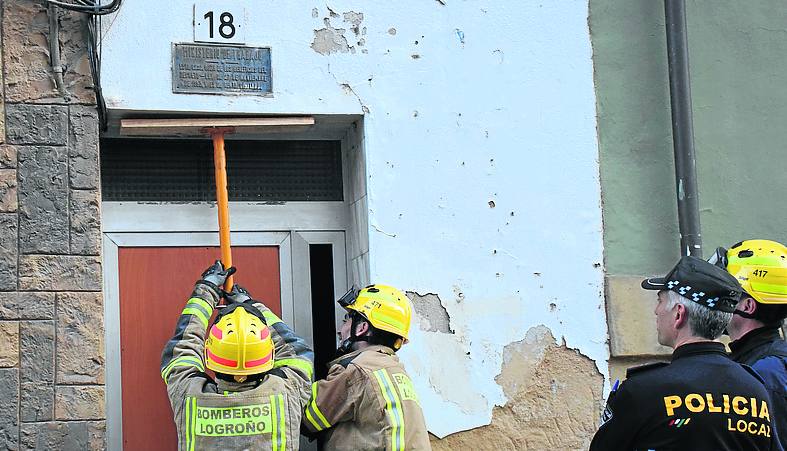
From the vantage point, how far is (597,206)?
21.3 feet

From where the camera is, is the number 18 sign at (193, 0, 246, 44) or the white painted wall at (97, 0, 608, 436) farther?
the white painted wall at (97, 0, 608, 436)

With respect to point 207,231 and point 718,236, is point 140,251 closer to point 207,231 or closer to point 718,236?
point 207,231

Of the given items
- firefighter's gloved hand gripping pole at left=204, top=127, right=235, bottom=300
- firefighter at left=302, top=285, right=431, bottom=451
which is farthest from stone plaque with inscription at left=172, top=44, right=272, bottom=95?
firefighter at left=302, top=285, right=431, bottom=451

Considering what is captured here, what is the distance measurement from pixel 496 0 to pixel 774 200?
2.12m

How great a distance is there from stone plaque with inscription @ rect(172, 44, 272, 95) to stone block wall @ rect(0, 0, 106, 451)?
0.48m

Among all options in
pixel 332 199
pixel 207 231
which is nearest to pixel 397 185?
pixel 332 199

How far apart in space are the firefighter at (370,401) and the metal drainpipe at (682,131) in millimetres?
1977

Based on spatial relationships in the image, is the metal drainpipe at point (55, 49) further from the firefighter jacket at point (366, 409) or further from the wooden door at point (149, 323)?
the firefighter jacket at point (366, 409)

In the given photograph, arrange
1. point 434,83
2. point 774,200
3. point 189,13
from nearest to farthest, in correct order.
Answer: point 189,13, point 434,83, point 774,200

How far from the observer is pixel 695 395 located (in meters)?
4.07

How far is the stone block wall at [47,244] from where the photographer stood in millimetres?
5438

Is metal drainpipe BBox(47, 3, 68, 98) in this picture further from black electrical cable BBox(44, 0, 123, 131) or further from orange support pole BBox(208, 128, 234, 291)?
orange support pole BBox(208, 128, 234, 291)

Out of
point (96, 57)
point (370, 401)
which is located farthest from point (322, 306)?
point (96, 57)

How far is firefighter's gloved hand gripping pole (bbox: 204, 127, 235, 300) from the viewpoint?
5.88 m
